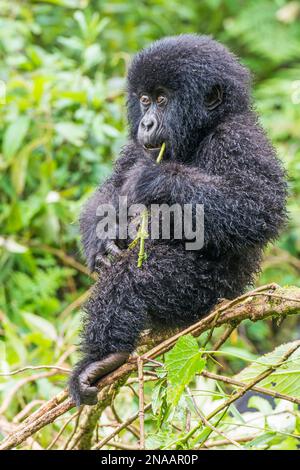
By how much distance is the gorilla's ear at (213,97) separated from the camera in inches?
122

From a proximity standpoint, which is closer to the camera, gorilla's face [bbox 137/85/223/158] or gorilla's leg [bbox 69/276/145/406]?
gorilla's leg [bbox 69/276/145/406]

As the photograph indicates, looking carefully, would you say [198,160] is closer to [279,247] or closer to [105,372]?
[105,372]

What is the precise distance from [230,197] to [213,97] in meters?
0.58

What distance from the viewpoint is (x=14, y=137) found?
5.04 metres

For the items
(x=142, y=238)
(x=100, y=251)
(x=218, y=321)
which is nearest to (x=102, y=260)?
(x=100, y=251)

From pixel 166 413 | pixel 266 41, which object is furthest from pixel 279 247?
pixel 166 413

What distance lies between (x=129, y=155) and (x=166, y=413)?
1553mm

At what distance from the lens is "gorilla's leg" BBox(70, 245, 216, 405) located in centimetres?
257

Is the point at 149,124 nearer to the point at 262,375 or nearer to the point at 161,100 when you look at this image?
the point at 161,100

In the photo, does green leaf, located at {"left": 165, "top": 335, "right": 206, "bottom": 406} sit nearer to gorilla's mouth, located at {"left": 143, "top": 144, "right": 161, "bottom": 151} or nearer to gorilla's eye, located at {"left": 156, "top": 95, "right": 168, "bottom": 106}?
gorilla's mouth, located at {"left": 143, "top": 144, "right": 161, "bottom": 151}

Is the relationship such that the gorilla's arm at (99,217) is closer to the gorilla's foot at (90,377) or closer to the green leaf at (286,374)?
the gorilla's foot at (90,377)

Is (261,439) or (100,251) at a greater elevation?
(100,251)

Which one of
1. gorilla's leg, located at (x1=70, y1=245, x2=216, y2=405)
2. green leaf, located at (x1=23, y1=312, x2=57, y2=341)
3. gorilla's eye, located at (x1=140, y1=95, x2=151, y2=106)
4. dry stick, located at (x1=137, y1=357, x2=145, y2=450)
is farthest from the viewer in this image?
green leaf, located at (x1=23, y1=312, x2=57, y2=341)

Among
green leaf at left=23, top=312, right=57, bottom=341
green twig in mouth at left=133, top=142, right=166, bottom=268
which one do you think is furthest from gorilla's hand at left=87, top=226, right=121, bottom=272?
green leaf at left=23, top=312, right=57, bottom=341
